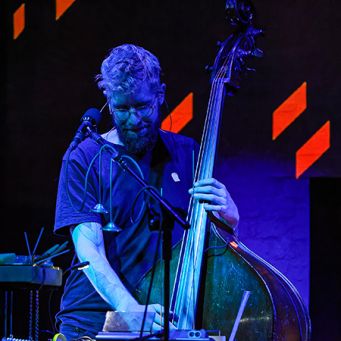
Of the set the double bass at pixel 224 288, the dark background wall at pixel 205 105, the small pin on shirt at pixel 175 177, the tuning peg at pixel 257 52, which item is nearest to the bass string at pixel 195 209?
the double bass at pixel 224 288

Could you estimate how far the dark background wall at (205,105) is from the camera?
17.6 feet

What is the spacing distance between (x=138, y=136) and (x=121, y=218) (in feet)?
1.12

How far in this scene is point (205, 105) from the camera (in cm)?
557

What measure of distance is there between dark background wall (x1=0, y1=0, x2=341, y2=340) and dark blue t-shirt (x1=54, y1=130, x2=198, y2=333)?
7.58ft

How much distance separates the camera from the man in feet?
8.91

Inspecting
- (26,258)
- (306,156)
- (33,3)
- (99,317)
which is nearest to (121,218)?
(99,317)

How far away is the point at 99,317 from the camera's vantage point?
276 cm

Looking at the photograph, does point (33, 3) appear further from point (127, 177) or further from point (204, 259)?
point (204, 259)

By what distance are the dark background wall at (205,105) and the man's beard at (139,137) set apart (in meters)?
2.33

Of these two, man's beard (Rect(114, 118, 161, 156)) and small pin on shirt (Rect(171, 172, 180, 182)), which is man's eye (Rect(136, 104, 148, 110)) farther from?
small pin on shirt (Rect(171, 172, 180, 182))

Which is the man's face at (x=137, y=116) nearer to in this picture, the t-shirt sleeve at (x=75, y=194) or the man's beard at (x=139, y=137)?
the man's beard at (x=139, y=137)

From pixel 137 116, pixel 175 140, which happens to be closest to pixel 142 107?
pixel 137 116

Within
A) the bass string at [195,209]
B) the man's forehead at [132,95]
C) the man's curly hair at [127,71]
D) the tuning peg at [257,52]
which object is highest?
the tuning peg at [257,52]

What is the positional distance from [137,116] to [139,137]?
0.33ft
